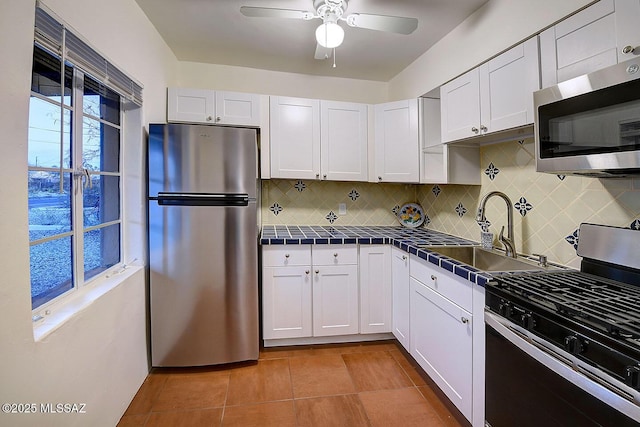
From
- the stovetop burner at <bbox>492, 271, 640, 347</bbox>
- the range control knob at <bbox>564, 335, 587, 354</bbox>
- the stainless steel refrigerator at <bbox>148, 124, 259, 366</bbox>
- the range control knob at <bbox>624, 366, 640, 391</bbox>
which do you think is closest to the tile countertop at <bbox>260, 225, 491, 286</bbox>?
the stainless steel refrigerator at <bbox>148, 124, 259, 366</bbox>

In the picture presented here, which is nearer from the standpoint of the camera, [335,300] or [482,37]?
[482,37]

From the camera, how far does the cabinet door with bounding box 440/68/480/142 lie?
1.90 meters

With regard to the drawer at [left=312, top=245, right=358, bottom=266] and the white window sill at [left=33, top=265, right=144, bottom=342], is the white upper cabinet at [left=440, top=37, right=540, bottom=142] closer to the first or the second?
the drawer at [left=312, top=245, right=358, bottom=266]

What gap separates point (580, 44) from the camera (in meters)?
1.29

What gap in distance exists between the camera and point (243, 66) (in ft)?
9.28

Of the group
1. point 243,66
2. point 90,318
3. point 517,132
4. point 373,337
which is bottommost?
point 373,337

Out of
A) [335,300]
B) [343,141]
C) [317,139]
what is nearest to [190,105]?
[317,139]

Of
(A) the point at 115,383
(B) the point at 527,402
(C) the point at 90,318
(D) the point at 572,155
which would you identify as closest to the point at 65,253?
(C) the point at 90,318

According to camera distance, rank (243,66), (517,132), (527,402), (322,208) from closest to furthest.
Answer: (527,402) < (517,132) < (243,66) < (322,208)

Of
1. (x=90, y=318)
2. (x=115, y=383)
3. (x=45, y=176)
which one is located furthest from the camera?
(x=115, y=383)

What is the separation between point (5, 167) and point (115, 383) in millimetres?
1241

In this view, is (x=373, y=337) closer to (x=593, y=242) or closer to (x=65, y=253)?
(x=593, y=242)

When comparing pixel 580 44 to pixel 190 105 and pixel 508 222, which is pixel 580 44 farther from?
pixel 190 105

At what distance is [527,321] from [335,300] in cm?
151
